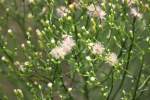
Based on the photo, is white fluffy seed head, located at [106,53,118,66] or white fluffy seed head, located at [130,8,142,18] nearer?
white fluffy seed head, located at [130,8,142,18]

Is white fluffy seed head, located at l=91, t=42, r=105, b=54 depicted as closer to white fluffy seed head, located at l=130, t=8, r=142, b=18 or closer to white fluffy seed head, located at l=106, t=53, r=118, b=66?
white fluffy seed head, located at l=106, t=53, r=118, b=66

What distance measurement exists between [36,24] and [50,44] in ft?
7.35

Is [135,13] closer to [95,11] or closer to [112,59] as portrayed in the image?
[95,11]

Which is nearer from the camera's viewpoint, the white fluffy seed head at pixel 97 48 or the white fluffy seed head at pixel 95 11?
the white fluffy seed head at pixel 97 48

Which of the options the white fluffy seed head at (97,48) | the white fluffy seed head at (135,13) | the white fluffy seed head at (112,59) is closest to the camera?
the white fluffy seed head at (135,13)

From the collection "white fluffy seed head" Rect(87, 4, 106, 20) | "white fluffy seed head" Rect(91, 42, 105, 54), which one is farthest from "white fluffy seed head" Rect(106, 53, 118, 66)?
"white fluffy seed head" Rect(87, 4, 106, 20)

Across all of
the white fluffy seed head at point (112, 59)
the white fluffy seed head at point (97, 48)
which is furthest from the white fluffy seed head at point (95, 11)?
the white fluffy seed head at point (112, 59)

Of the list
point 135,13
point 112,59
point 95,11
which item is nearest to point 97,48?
point 112,59

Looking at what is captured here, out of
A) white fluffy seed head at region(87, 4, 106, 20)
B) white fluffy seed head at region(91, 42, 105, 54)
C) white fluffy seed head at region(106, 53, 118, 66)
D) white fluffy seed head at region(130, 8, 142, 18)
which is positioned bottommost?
white fluffy seed head at region(106, 53, 118, 66)

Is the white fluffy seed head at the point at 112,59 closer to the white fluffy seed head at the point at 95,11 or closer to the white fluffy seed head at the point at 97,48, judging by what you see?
the white fluffy seed head at the point at 97,48

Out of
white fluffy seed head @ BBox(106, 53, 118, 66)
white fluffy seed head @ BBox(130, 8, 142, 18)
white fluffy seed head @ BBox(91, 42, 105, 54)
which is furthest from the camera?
white fluffy seed head @ BBox(106, 53, 118, 66)

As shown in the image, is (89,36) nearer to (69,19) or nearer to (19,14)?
(69,19)

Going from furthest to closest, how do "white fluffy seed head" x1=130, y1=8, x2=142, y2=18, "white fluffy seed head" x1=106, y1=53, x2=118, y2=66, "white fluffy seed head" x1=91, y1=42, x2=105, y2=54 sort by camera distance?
"white fluffy seed head" x1=106, y1=53, x2=118, y2=66 → "white fluffy seed head" x1=91, y1=42, x2=105, y2=54 → "white fluffy seed head" x1=130, y1=8, x2=142, y2=18

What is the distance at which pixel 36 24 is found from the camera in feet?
24.9
